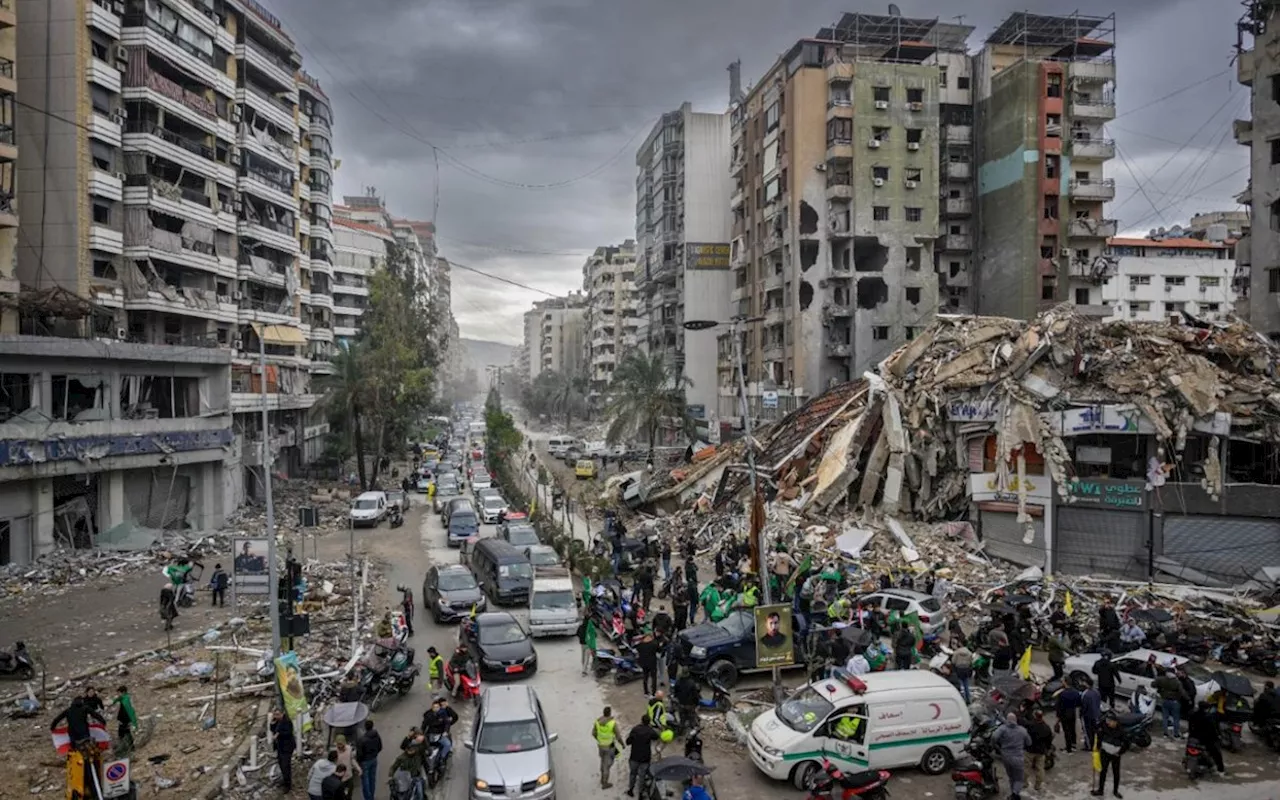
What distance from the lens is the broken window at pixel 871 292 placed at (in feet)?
173

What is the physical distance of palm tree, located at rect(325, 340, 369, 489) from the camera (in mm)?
49625

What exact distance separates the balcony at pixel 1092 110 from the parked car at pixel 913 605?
1700 inches

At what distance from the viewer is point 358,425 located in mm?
50500

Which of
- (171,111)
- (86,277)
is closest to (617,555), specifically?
(86,277)

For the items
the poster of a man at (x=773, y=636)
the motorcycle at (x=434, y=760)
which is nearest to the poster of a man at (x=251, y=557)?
the motorcycle at (x=434, y=760)

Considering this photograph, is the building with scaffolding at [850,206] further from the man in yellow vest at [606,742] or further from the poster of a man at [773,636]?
the man in yellow vest at [606,742]

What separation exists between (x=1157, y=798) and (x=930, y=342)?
73.9ft

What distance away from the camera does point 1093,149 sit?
2060 inches

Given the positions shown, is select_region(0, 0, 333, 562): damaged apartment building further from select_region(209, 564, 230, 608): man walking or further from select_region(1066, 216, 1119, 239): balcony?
select_region(1066, 216, 1119, 239): balcony

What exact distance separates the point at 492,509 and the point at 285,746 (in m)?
29.1

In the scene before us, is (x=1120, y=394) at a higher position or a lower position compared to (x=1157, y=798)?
higher

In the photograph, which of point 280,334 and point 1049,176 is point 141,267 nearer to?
point 280,334

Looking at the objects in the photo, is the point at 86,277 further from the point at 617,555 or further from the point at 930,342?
the point at 930,342

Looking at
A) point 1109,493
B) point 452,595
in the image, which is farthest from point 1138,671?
point 452,595
